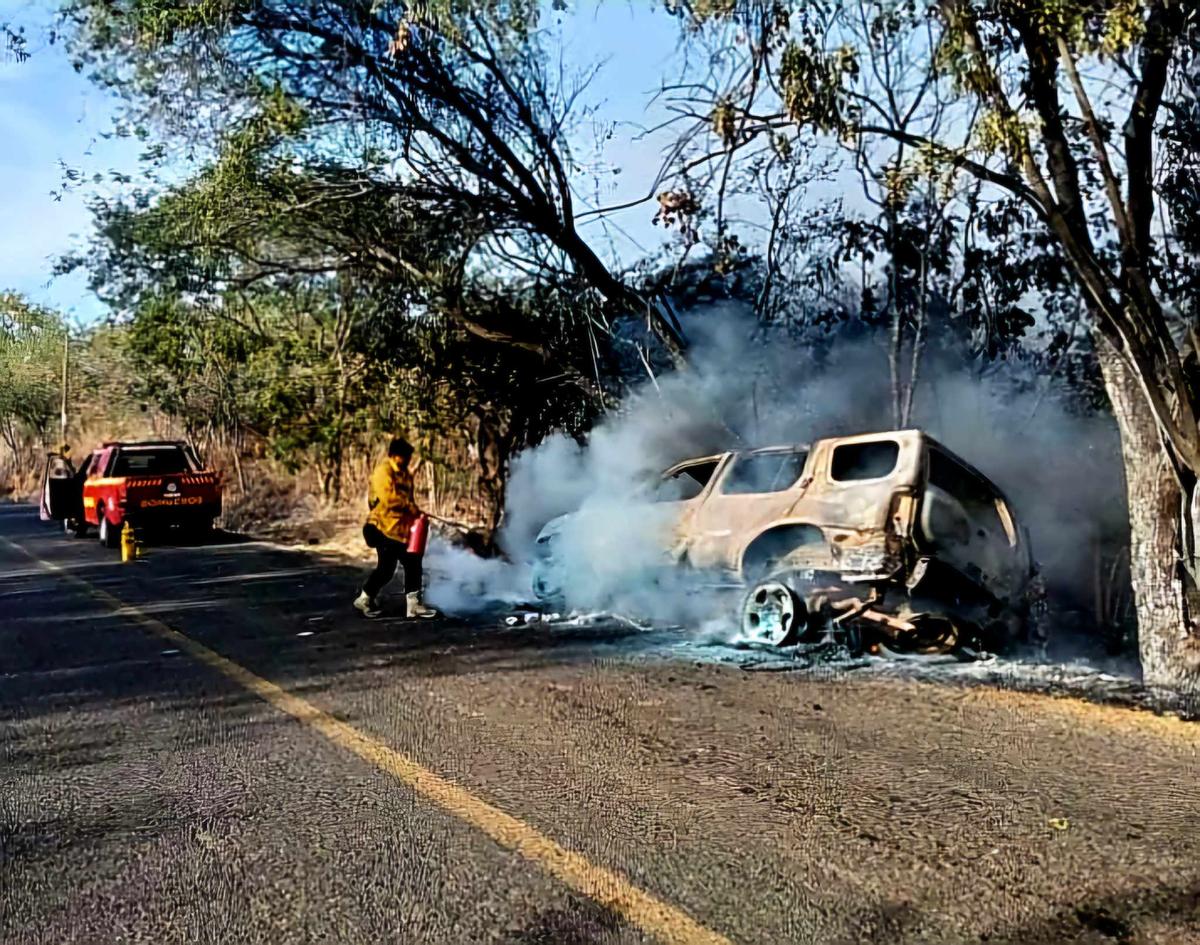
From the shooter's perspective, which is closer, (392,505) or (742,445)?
(392,505)

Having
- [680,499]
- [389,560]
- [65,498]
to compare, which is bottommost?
[389,560]

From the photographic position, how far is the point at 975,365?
39.1 ft

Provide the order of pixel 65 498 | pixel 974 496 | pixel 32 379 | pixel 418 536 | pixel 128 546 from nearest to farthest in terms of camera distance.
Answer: pixel 974 496 → pixel 418 536 → pixel 128 546 → pixel 65 498 → pixel 32 379

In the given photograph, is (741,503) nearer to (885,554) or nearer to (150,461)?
(885,554)

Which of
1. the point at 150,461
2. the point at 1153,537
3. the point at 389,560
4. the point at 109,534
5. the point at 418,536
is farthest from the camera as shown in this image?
the point at 150,461

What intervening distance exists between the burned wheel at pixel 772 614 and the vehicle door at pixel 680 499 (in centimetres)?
120

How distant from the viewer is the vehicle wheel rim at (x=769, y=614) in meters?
8.98

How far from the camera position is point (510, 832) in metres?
4.70

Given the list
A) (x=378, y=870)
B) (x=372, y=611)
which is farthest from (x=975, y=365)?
(x=378, y=870)

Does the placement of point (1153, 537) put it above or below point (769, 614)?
above

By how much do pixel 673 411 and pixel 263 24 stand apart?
6163 mm

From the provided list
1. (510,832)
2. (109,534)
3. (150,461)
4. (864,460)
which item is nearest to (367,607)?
(864,460)

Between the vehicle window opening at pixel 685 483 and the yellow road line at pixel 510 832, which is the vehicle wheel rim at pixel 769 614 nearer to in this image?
the vehicle window opening at pixel 685 483

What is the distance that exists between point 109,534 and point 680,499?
12.4 m
